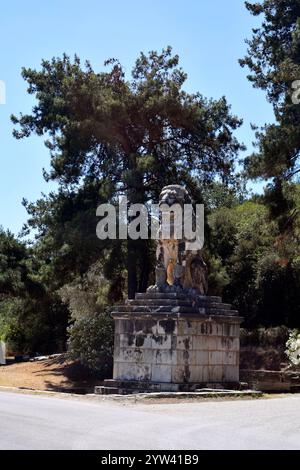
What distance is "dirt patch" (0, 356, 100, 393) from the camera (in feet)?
88.7

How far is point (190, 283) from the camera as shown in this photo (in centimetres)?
2081

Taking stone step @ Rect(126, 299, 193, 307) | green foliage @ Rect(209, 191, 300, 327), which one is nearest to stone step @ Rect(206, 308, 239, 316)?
stone step @ Rect(126, 299, 193, 307)

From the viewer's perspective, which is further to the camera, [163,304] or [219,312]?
[219,312]

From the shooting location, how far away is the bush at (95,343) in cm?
2703

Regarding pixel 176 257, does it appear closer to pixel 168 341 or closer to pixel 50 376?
pixel 168 341

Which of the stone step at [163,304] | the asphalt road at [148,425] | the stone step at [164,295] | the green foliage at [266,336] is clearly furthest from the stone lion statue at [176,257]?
the green foliage at [266,336]

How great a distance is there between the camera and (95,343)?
27312mm

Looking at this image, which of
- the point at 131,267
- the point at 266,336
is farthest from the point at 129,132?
the point at 266,336

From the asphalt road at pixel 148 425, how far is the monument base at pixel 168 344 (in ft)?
10.2

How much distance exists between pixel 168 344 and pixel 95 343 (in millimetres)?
8572

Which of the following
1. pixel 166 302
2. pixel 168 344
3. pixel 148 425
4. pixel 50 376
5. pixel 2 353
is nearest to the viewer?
pixel 148 425

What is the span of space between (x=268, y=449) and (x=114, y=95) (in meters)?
23.0

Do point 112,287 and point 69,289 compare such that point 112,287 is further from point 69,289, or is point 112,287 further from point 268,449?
point 268,449

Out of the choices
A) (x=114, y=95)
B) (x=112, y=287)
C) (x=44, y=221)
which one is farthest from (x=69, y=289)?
(x=114, y=95)
